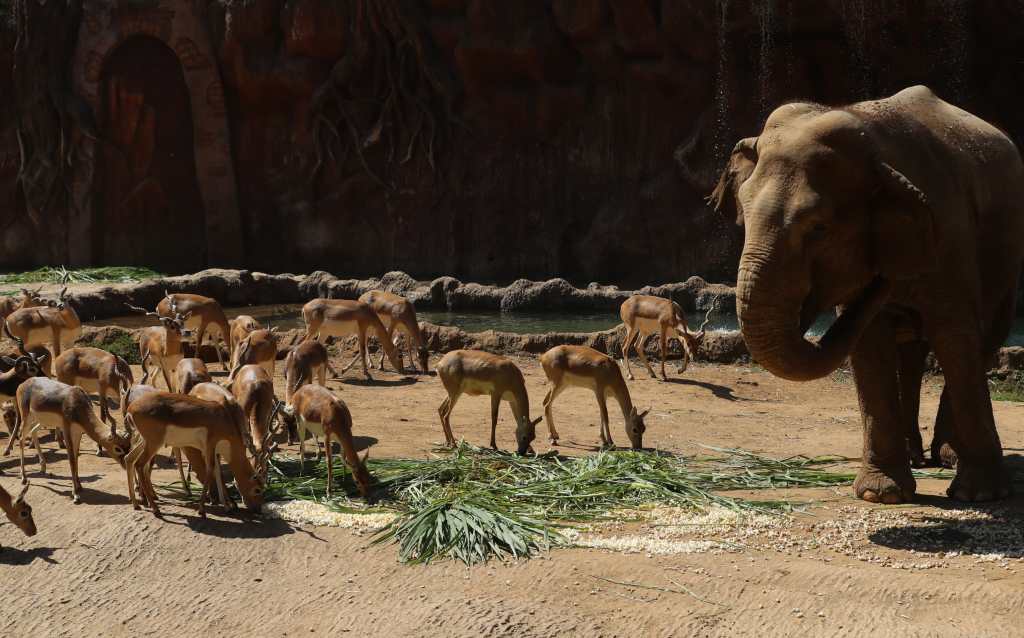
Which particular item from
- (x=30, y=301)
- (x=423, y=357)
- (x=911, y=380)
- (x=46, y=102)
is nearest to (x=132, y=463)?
(x=911, y=380)

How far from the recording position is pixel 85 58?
32.2m

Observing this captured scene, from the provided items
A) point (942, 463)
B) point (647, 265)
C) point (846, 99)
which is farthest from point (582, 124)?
point (942, 463)

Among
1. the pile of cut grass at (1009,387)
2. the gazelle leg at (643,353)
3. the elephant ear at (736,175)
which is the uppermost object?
the elephant ear at (736,175)

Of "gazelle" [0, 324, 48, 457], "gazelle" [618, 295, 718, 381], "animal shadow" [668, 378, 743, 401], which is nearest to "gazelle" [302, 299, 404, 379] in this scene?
"gazelle" [618, 295, 718, 381]

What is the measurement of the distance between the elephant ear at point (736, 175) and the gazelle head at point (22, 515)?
5302mm

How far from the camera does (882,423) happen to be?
27.5 ft

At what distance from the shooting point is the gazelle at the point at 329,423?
8.96 meters

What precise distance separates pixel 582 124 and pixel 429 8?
5.02 meters

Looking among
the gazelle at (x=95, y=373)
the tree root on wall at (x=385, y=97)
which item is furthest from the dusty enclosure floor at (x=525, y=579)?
the tree root on wall at (x=385, y=97)

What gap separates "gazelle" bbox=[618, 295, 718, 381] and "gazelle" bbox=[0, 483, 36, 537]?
862 centimetres

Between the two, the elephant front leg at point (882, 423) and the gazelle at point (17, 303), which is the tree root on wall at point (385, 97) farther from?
the elephant front leg at point (882, 423)

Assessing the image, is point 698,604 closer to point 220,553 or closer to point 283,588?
point 283,588

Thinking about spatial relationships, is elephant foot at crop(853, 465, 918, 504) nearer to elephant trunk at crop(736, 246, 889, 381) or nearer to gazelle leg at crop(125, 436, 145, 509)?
elephant trunk at crop(736, 246, 889, 381)

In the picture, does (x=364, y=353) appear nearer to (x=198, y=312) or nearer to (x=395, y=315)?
(x=395, y=315)
